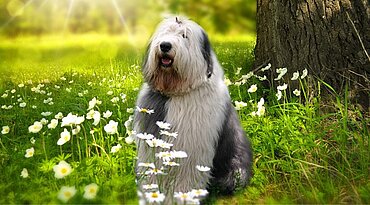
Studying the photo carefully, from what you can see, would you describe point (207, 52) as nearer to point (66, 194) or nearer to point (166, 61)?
point (166, 61)

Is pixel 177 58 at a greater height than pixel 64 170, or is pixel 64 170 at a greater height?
pixel 177 58

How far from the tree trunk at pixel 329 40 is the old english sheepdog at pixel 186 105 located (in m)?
1.26

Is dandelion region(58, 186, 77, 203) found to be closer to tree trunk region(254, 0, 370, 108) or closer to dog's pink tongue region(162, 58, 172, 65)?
dog's pink tongue region(162, 58, 172, 65)

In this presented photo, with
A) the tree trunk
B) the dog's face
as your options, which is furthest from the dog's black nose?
the tree trunk

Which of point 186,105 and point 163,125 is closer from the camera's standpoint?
point 163,125

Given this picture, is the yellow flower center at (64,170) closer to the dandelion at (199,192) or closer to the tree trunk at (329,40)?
the dandelion at (199,192)

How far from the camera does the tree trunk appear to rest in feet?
14.2

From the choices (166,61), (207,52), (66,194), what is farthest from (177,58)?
(66,194)

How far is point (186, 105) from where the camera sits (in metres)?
3.43

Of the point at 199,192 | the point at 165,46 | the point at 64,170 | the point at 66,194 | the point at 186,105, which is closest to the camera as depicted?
the point at 66,194

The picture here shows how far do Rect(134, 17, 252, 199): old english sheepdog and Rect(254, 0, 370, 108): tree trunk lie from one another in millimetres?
1264

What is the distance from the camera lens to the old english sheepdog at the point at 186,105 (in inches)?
132

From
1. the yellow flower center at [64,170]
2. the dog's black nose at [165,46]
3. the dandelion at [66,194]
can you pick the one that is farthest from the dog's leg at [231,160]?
the dandelion at [66,194]

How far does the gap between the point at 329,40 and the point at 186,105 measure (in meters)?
1.58
